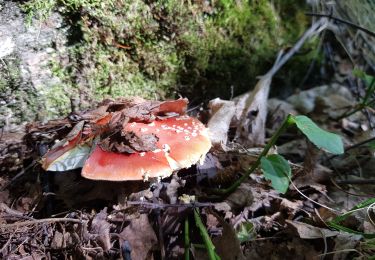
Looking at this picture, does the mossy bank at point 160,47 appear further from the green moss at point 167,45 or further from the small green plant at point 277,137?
the small green plant at point 277,137

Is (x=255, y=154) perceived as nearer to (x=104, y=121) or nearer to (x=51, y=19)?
(x=104, y=121)

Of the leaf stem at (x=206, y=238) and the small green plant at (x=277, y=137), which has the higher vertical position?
the small green plant at (x=277, y=137)

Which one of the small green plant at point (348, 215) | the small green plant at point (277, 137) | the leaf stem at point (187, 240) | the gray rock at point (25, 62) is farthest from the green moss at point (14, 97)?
the small green plant at point (348, 215)

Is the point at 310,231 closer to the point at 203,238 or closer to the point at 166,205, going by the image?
→ the point at 203,238

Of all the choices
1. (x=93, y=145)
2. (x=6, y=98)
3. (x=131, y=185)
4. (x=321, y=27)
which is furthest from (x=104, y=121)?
(x=321, y=27)

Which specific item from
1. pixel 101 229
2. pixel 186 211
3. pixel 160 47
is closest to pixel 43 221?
pixel 101 229

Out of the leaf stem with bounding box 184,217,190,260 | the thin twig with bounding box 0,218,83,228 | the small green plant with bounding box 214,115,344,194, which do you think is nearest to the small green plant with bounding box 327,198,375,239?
the small green plant with bounding box 214,115,344,194
